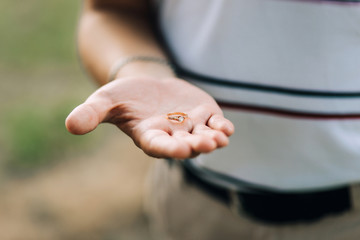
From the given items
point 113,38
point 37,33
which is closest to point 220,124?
point 113,38

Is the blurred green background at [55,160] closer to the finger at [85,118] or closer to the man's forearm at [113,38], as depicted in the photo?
the man's forearm at [113,38]

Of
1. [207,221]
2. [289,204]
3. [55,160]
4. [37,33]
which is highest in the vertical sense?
[289,204]

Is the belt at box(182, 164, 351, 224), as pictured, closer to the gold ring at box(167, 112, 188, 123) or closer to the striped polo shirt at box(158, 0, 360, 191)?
the striped polo shirt at box(158, 0, 360, 191)

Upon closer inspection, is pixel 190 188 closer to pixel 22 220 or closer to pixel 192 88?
pixel 192 88

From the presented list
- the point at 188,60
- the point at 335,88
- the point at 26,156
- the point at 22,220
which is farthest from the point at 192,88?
the point at 26,156

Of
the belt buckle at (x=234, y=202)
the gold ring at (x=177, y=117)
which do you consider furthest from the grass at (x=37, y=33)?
the gold ring at (x=177, y=117)

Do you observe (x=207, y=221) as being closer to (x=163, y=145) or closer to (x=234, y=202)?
(x=234, y=202)
